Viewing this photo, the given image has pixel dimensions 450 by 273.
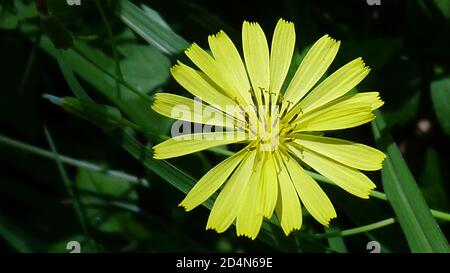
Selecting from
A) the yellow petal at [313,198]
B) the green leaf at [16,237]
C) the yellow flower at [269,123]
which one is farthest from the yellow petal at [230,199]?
the green leaf at [16,237]

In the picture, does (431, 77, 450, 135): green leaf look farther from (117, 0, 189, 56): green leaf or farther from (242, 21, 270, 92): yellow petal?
(117, 0, 189, 56): green leaf

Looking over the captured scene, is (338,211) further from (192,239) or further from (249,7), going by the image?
(249,7)

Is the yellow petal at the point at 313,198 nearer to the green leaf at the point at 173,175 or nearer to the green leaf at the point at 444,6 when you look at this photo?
the green leaf at the point at 173,175

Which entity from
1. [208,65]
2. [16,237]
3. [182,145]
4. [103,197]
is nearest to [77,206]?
[103,197]

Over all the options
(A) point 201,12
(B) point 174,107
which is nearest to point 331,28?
(A) point 201,12

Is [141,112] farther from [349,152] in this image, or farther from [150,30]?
[349,152]
